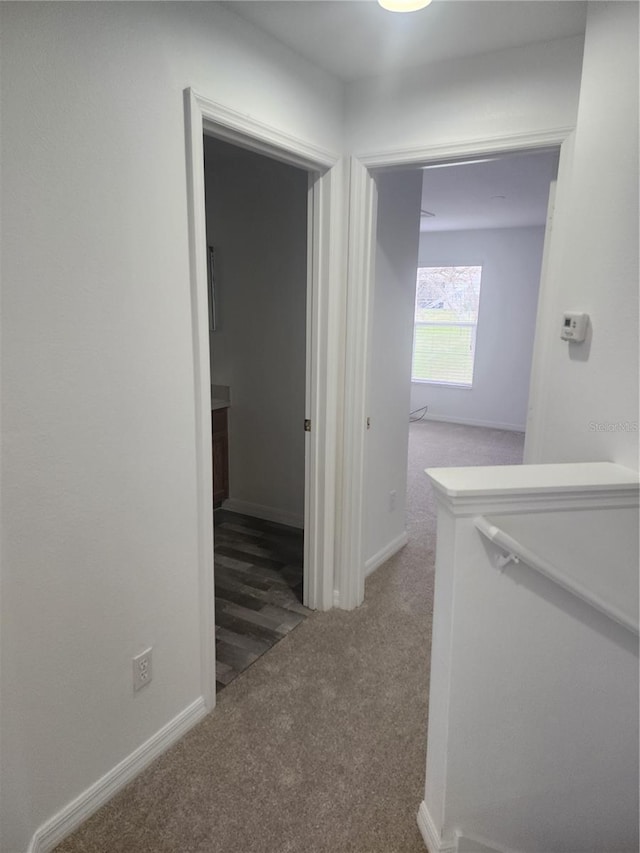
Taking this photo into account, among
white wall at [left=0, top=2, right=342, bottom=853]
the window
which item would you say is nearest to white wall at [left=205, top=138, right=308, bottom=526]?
white wall at [left=0, top=2, right=342, bottom=853]

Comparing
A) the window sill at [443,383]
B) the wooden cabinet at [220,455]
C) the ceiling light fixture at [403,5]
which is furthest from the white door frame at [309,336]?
the window sill at [443,383]

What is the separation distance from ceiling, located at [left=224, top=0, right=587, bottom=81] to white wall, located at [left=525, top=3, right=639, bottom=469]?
20cm

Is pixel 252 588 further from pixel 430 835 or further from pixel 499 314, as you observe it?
pixel 499 314

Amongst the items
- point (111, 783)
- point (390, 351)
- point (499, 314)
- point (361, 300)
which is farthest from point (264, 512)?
point (499, 314)

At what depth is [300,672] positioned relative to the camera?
2.32 m

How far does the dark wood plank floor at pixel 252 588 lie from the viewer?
2.47m

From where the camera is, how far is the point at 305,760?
1871 millimetres

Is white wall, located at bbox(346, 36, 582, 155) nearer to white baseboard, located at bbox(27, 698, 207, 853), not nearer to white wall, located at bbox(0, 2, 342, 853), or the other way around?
white wall, located at bbox(0, 2, 342, 853)

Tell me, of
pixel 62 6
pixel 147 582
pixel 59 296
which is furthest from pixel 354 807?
pixel 62 6

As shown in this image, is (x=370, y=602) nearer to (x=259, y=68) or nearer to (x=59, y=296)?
(x=59, y=296)

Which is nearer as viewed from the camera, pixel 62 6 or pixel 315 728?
pixel 62 6

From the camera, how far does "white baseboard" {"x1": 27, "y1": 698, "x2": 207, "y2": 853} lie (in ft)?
5.04

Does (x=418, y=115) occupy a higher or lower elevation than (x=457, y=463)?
higher

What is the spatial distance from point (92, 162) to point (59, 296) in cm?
36
